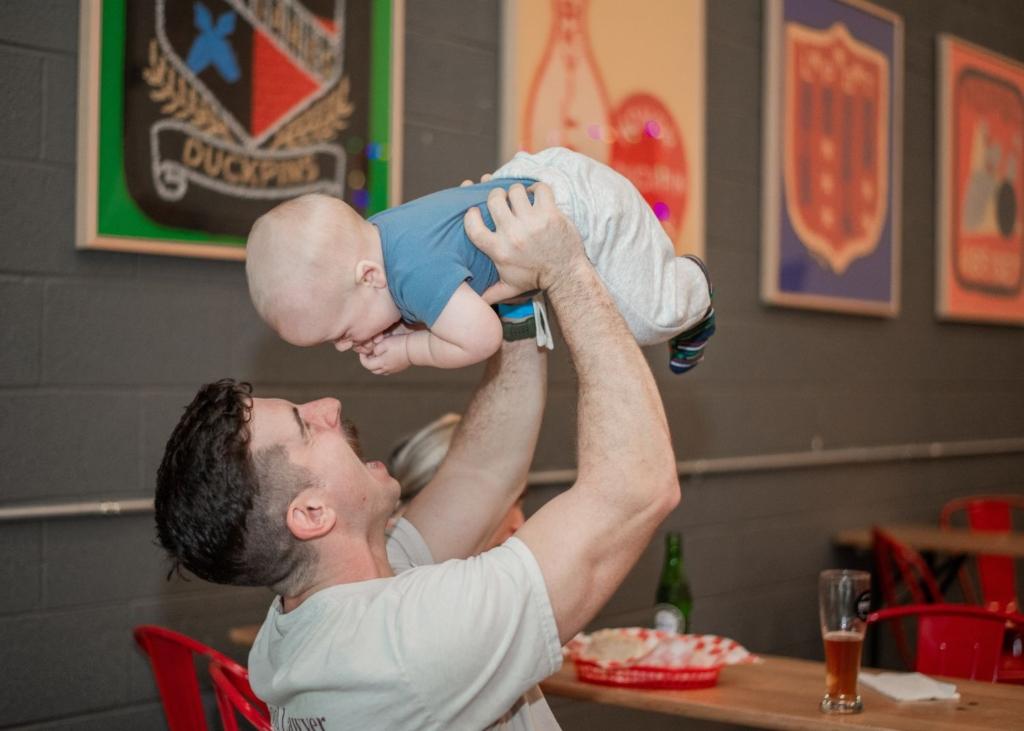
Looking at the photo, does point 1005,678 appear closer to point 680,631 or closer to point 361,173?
point 680,631

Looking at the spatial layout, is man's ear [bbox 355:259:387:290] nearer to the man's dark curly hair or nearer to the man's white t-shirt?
the man's dark curly hair

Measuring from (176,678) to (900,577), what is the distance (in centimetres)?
310

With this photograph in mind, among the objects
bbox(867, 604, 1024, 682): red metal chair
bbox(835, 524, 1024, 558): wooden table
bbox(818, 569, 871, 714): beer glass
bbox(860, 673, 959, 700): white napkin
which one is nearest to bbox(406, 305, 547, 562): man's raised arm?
bbox(818, 569, 871, 714): beer glass

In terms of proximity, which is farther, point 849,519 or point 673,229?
point 849,519

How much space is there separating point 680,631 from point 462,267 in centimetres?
157

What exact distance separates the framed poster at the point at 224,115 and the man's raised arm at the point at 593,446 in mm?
1221

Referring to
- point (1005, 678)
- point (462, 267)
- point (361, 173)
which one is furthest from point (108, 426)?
point (1005, 678)

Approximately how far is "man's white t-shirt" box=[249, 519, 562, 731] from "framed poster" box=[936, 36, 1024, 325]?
4.02m

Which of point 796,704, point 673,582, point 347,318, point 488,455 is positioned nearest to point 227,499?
point 347,318

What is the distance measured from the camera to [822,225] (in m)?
4.62

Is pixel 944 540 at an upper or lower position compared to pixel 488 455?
lower

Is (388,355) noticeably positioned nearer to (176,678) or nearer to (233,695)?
(233,695)

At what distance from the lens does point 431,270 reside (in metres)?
1.75

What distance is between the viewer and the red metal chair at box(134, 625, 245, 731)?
92.7 inches
